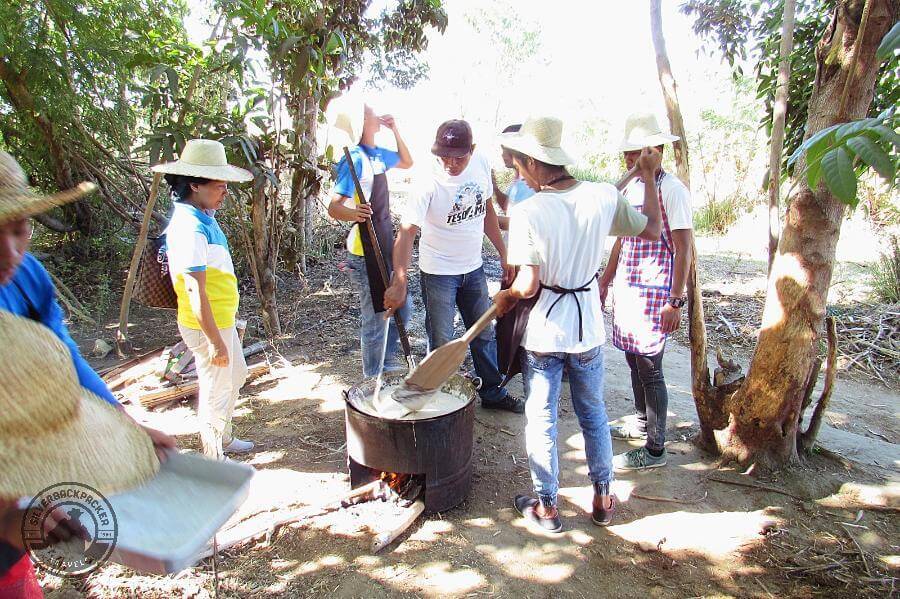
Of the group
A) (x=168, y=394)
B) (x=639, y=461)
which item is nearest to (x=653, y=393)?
(x=639, y=461)

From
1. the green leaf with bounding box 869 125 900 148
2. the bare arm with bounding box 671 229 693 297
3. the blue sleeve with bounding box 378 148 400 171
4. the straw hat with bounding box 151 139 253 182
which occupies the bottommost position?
the bare arm with bounding box 671 229 693 297

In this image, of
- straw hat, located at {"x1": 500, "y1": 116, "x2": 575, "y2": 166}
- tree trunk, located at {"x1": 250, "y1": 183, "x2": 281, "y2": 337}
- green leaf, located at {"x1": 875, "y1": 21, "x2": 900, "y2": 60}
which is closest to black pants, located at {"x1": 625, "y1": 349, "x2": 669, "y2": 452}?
straw hat, located at {"x1": 500, "y1": 116, "x2": 575, "y2": 166}

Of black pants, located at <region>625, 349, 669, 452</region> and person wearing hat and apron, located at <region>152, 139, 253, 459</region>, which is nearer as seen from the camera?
person wearing hat and apron, located at <region>152, 139, 253, 459</region>

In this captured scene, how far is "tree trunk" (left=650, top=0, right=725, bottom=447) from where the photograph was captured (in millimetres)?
3139

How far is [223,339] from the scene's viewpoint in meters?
3.05

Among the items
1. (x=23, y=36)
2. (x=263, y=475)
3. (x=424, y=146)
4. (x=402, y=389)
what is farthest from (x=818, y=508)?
(x=23, y=36)

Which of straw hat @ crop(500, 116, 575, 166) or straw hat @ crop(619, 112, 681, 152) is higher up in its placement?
straw hat @ crop(619, 112, 681, 152)

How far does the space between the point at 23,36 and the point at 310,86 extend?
10.6ft

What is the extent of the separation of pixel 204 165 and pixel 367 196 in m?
1.06

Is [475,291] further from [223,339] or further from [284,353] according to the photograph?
[284,353]

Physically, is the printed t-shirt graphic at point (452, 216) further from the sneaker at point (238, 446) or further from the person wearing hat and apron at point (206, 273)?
the sneaker at point (238, 446)

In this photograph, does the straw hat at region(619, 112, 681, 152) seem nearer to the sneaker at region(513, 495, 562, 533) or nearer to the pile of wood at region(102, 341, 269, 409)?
the sneaker at region(513, 495, 562, 533)

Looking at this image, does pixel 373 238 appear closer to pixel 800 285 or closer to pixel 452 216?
pixel 452 216

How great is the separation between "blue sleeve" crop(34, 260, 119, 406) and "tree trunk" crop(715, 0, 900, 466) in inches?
124
